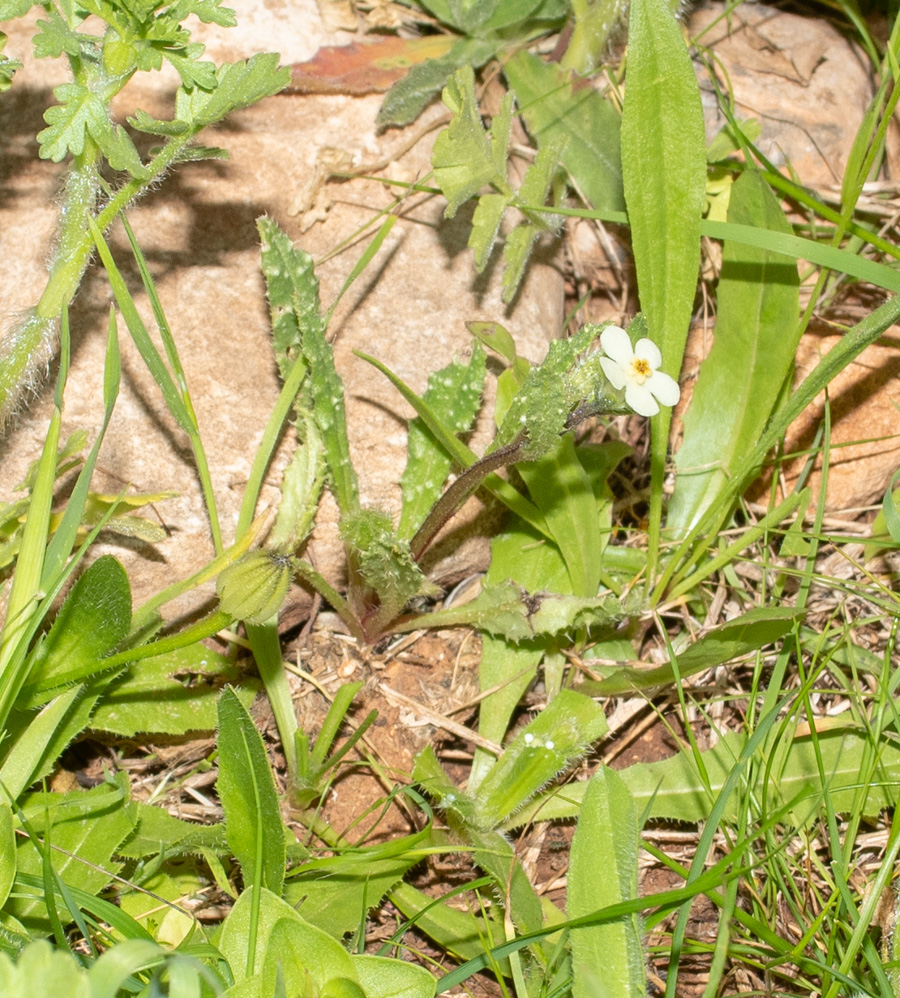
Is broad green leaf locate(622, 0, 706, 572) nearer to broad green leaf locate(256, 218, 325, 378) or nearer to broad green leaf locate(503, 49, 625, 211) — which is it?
broad green leaf locate(503, 49, 625, 211)

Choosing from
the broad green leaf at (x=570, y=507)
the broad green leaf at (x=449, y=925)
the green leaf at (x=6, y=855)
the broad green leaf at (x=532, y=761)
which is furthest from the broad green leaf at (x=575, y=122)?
the green leaf at (x=6, y=855)

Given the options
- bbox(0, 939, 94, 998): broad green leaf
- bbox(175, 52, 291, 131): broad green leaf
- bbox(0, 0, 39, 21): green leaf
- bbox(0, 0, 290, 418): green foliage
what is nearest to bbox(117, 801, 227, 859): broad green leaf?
bbox(0, 939, 94, 998): broad green leaf

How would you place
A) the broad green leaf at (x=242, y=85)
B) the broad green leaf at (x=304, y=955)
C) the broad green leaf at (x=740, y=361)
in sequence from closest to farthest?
1. the broad green leaf at (x=304, y=955)
2. the broad green leaf at (x=242, y=85)
3. the broad green leaf at (x=740, y=361)

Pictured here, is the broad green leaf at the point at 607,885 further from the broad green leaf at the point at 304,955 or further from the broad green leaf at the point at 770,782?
the broad green leaf at the point at 304,955

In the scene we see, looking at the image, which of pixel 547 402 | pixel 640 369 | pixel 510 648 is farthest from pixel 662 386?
pixel 510 648

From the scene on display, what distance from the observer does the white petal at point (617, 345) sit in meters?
2.00

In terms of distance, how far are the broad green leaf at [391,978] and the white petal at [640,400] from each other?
115 cm

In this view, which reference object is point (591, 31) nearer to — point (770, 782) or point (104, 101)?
point (104, 101)

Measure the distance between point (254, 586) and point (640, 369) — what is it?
0.92 m

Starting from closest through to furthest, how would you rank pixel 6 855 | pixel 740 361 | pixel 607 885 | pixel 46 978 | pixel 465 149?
pixel 46 978
pixel 6 855
pixel 607 885
pixel 465 149
pixel 740 361

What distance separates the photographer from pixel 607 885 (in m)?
1.93

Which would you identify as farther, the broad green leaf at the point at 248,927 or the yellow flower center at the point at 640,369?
the yellow flower center at the point at 640,369

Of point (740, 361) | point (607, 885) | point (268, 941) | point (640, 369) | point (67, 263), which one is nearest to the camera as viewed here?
point (268, 941)

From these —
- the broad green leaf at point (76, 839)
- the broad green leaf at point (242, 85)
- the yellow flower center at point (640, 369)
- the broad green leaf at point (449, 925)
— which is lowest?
the broad green leaf at point (449, 925)
